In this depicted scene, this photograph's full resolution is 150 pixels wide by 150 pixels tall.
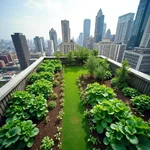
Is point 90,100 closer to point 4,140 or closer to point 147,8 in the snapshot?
point 4,140

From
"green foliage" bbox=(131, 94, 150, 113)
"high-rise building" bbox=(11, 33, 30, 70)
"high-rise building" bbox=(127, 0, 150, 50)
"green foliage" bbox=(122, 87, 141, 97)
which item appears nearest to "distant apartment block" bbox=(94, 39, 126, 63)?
"high-rise building" bbox=(127, 0, 150, 50)

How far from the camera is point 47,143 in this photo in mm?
1989

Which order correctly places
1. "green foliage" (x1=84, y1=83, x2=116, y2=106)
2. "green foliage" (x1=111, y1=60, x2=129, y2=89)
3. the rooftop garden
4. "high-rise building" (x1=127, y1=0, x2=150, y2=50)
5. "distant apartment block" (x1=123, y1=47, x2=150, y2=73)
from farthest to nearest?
"high-rise building" (x1=127, y1=0, x2=150, y2=50), "distant apartment block" (x1=123, y1=47, x2=150, y2=73), "green foliage" (x1=111, y1=60, x2=129, y2=89), "green foliage" (x1=84, y1=83, x2=116, y2=106), the rooftop garden

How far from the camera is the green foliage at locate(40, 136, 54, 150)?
193 cm

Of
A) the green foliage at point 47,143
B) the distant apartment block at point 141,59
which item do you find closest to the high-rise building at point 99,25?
the distant apartment block at point 141,59

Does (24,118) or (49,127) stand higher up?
(24,118)

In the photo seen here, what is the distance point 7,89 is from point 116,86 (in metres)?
4.92

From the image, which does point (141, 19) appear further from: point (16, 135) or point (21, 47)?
point (16, 135)

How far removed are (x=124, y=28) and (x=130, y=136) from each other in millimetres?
87133

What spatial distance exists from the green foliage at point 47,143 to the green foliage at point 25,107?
72 cm

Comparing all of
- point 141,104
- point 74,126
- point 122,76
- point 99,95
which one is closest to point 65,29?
point 122,76

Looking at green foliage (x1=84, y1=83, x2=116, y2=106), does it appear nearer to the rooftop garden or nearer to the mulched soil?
the rooftop garden

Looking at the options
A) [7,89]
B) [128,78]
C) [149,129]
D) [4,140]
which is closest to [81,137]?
[149,129]

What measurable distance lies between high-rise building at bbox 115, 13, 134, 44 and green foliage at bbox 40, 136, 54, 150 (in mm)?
81829
